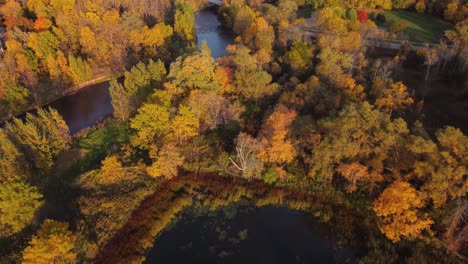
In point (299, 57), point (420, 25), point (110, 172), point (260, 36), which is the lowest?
point (110, 172)

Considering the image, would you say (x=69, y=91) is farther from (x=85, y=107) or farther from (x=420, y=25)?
(x=420, y=25)

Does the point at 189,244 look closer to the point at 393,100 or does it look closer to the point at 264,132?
the point at 264,132

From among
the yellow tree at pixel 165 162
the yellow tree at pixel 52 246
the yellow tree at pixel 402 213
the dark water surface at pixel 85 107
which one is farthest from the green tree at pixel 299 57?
the yellow tree at pixel 52 246

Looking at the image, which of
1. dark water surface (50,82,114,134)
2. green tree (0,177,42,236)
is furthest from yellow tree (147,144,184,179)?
dark water surface (50,82,114,134)

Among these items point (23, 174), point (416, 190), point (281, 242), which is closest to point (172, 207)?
point (281, 242)

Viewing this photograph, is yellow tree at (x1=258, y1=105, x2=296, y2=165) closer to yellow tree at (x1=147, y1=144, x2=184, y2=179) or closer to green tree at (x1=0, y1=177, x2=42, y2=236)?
yellow tree at (x1=147, y1=144, x2=184, y2=179)

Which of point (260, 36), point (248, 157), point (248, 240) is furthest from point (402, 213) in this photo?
point (260, 36)
